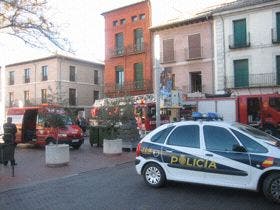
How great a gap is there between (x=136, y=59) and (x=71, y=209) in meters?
30.0

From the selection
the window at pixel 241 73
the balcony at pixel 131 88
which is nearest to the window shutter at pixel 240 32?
the window at pixel 241 73

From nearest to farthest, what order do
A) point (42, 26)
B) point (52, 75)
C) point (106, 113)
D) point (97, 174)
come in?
point (97, 174) → point (42, 26) → point (106, 113) → point (52, 75)

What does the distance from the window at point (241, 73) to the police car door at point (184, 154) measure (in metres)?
22.4

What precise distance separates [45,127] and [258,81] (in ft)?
54.6

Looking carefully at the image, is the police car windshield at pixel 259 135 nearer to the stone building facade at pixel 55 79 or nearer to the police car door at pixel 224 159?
the police car door at pixel 224 159

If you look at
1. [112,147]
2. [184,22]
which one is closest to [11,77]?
[184,22]

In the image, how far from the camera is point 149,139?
9.84 m

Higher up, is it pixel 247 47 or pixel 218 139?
pixel 247 47

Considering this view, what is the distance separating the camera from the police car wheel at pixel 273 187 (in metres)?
7.82

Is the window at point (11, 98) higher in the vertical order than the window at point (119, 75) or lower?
lower

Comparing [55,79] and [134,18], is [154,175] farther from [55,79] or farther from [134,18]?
[55,79]

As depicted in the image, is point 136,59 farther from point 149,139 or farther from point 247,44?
point 149,139

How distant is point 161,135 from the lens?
9.64 metres

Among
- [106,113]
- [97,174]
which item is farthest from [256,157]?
[106,113]
